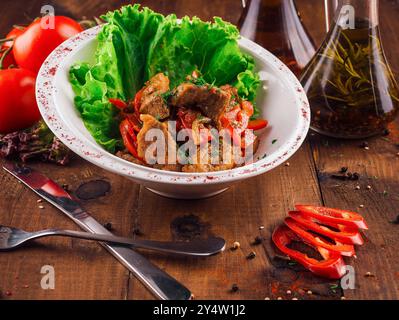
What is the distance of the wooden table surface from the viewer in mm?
2568

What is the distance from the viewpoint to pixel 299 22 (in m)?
3.76

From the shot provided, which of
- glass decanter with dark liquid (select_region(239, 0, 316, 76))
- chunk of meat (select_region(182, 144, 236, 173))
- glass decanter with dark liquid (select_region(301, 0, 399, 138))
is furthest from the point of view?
glass decanter with dark liquid (select_region(239, 0, 316, 76))

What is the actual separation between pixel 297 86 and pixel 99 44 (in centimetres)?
89

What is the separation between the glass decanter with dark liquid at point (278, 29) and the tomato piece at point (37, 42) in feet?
3.04

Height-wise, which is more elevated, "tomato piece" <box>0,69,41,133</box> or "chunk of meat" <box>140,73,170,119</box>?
"chunk of meat" <box>140,73,170,119</box>

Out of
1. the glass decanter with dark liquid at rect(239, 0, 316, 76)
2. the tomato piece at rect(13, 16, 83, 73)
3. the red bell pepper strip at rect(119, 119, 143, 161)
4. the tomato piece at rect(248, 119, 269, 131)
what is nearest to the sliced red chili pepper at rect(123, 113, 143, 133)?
the red bell pepper strip at rect(119, 119, 143, 161)

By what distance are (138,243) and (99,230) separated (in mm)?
196

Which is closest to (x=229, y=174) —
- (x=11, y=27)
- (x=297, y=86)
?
(x=297, y=86)

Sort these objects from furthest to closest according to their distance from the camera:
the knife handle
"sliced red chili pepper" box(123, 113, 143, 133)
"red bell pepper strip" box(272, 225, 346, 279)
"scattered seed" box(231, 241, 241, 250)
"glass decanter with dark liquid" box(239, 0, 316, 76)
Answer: "glass decanter with dark liquid" box(239, 0, 316, 76) → "sliced red chili pepper" box(123, 113, 143, 133) → "scattered seed" box(231, 241, 241, 250) → "red bell pepper strip" box(272, 225, 346, 279) → the knife handle

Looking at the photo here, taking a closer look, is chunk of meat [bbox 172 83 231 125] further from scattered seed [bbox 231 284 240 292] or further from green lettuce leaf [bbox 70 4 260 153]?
scattered seed [bbox 231 284 240 292]

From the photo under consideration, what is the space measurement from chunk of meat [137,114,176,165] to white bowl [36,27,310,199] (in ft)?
0.40

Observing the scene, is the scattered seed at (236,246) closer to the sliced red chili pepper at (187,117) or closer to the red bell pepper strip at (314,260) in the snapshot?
the red bell pepper strip at (314,260)

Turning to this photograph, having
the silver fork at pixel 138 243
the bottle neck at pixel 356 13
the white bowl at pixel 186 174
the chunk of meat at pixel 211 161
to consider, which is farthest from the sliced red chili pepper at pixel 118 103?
→ the bottle neck at pixel 356 13

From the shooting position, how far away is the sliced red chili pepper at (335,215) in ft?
9.27
